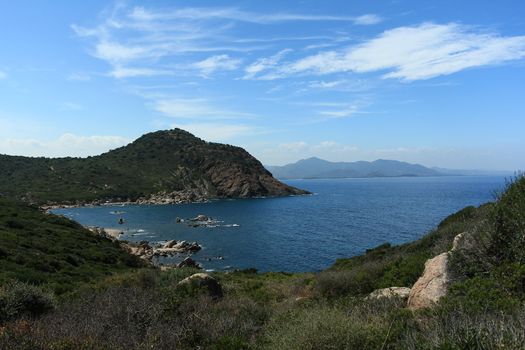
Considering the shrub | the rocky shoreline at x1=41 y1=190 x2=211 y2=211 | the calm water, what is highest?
the shrub

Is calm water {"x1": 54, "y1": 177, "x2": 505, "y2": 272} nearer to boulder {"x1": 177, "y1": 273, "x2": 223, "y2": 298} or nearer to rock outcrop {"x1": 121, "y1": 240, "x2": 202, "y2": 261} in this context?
rock outcrop {"x1": 121, "y1": 240, "x2": 202, "y2": 261}

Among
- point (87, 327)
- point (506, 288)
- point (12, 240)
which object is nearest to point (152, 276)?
point (87, 327)

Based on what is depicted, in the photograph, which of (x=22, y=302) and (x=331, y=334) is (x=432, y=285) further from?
(x=22, y=302)

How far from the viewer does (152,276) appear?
847 inches

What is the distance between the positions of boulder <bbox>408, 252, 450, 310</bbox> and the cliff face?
488ft

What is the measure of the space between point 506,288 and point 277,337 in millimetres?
5895

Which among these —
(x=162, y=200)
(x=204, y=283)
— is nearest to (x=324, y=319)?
(x=204, y=283)

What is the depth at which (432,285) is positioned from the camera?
39.7ft

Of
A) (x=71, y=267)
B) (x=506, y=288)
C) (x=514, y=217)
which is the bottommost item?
(x=71, y=267)

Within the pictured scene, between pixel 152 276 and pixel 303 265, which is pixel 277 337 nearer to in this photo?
pixel 152 276

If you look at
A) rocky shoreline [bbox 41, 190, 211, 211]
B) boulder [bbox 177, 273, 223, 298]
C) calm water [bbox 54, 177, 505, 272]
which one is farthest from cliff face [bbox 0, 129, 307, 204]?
boulder [bbox 177, 273, 223, 298]

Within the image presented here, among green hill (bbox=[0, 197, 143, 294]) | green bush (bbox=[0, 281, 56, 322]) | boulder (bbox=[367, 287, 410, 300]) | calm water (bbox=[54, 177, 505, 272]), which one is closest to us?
green bush (bbox=[0, 281, 56, 322])

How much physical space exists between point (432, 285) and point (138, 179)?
585ft

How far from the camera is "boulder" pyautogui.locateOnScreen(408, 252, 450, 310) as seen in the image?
11.5 m
